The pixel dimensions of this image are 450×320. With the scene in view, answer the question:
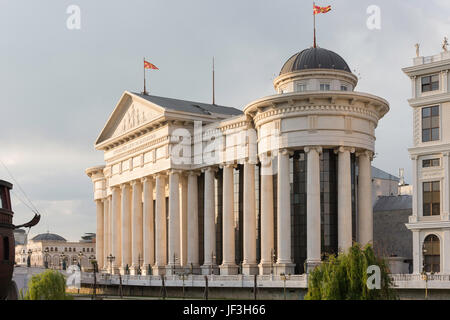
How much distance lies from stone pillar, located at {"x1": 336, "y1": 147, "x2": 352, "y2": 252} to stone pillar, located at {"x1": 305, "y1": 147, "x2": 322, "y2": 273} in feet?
6.67

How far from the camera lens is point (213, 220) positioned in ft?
270

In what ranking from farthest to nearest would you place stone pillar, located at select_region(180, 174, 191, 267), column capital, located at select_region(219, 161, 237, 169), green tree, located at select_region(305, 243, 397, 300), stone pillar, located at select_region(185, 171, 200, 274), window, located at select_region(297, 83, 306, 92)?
stone pillar, located at select_region(180, 174, 191, 267) → stone pillar, located at select_region(185, 171, 200, 274) → column capital, located at select_region(219, 161, 237, 169) → window, located at select_region(297, 83, 306, 92) → green tree, located at select_region(305, 243, 397, 300)

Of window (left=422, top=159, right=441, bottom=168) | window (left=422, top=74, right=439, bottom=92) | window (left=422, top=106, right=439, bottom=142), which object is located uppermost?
window (left=422, top=74, right=439, bottom=92)

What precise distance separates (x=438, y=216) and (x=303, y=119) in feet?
52.6

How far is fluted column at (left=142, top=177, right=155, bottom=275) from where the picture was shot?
90875 mm

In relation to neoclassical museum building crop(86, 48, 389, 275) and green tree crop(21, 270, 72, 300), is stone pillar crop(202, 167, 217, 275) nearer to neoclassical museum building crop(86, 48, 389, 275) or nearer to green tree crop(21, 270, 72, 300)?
neoclassical museum building crop(86, 48, 389, 275)

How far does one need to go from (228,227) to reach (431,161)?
944 inches

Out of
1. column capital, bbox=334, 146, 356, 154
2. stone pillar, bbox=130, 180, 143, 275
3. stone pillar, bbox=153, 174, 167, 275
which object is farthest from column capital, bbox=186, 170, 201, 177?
column capital, bbox=334, 146, 356, 154

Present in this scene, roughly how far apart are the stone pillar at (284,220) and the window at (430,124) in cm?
1416

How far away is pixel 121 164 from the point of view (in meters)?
100

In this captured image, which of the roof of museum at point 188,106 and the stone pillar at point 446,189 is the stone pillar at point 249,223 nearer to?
the roof of museum at point 188,106

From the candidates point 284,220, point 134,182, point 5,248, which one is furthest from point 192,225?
point 5,248

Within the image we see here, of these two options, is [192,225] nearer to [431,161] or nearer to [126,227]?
[126,227]
